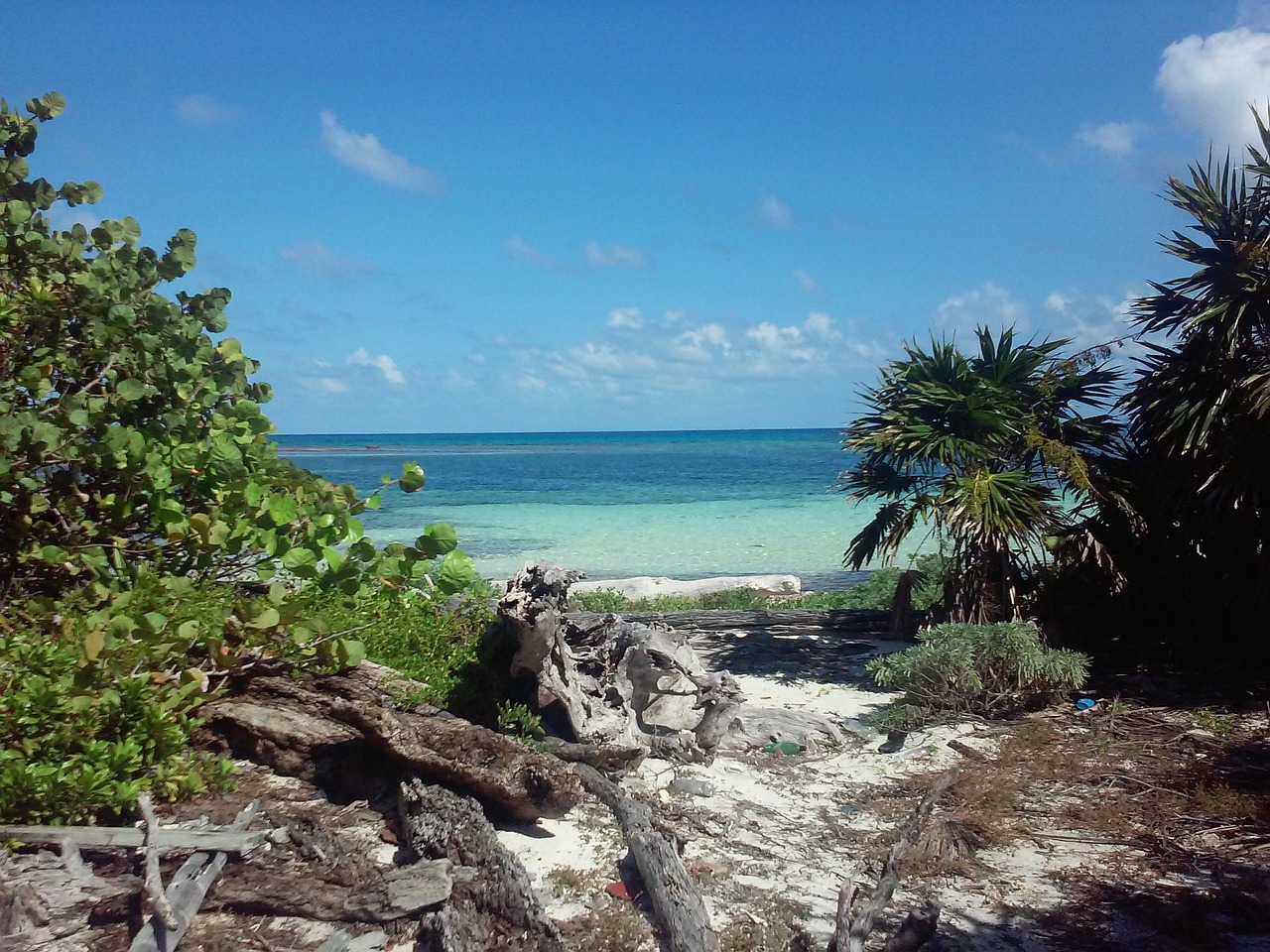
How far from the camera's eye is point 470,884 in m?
3.65

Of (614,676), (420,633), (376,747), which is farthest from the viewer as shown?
(614,676)

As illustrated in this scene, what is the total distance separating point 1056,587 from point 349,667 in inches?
278

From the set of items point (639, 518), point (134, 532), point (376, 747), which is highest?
point (134, 532)

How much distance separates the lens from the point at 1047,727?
6.95 m

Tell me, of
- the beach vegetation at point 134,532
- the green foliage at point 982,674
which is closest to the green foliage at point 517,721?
the beach vegetation at point 134,532

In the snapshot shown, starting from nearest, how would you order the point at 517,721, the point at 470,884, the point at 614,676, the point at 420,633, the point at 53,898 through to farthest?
1. the point at 53,898
2. the point at 470,884
3. the point at 517,721
4. the point at 420,633
5. the point at 614,676

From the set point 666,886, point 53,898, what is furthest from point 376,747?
point 666,886

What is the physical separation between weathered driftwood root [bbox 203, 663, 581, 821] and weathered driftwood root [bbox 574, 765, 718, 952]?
35cm

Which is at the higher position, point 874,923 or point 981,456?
point 981,456

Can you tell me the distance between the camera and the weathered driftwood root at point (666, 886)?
3545 millimetres

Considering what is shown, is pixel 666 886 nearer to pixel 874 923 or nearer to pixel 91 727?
pixel 874 923

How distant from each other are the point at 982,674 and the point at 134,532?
643cm

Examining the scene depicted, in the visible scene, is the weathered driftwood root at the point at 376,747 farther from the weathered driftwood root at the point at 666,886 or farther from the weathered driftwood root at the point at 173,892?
the weathered driftwood root at the point at 173,892

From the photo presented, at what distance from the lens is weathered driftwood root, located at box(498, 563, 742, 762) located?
213 inches
